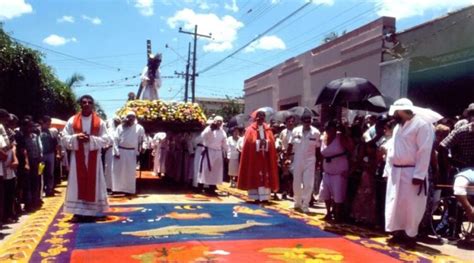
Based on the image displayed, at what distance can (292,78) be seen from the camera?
21359 mm

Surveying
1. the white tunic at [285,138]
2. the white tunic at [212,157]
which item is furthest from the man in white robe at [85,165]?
the white tunic at [285,138]

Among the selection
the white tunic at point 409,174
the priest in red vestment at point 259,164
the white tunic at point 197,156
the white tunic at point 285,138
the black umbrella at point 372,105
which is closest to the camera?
the white tunic at point 409,174

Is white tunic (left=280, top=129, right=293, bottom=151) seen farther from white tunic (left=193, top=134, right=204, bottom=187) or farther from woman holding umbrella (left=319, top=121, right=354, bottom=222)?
woman holding umbrella (left=319, top=121, right=354, bottom=222)

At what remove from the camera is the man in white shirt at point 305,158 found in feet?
29.0

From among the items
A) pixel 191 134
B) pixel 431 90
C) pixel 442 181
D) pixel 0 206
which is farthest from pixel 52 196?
pixel 431 90

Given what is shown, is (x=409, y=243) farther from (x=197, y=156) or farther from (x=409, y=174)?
(x=197, y=156)

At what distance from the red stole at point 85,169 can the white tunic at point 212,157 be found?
4.11 metres

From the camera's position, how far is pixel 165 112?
460 inches

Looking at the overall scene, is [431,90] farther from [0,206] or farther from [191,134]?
[0,206]

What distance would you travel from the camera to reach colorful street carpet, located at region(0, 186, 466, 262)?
5.29 metres

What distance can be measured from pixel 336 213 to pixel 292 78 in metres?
13.9

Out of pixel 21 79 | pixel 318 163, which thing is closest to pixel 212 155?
pixel 318 163

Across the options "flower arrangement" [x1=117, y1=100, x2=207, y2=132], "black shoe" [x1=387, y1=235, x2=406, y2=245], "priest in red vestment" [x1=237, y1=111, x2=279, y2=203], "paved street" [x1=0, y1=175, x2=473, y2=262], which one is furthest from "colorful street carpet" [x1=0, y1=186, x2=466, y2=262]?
"flower arrangement" [x1=117, y1=100, x2=207, y2=132]

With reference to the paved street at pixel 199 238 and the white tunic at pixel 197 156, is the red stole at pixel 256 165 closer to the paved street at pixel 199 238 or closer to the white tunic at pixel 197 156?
the paved street at pixel 199 238
